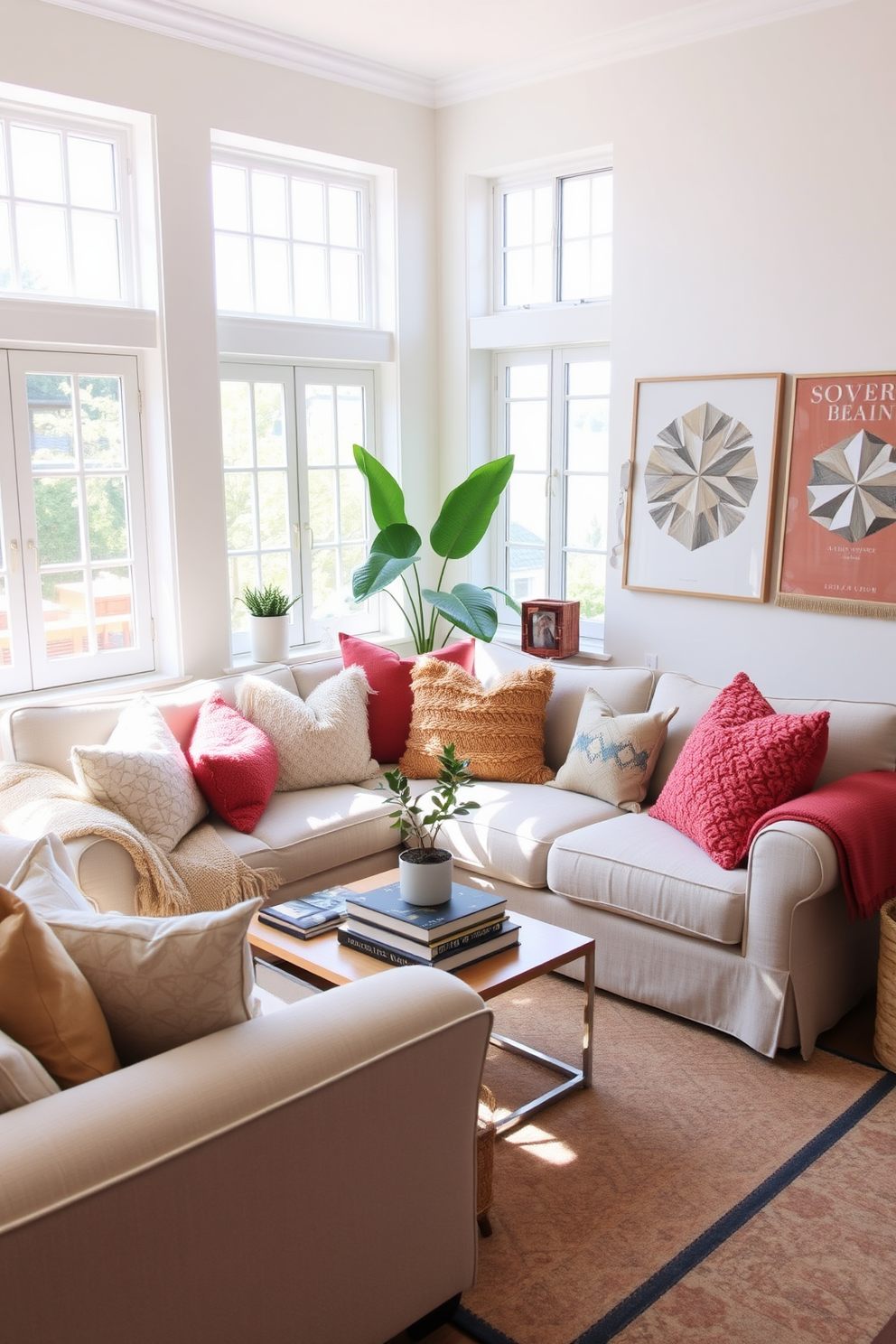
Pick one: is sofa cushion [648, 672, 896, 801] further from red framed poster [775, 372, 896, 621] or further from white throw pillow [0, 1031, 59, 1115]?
white throw pillow [0, 1031, 59, 1115]

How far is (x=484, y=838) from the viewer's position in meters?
3.73

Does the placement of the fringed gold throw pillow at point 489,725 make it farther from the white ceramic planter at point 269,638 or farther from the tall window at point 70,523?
the tall window at point 70,523

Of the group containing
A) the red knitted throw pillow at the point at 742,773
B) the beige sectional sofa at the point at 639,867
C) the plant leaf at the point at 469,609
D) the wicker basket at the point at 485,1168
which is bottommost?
the wicker basket at the point at 485,1168

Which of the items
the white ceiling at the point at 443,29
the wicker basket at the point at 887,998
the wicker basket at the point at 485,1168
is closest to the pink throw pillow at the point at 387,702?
the wicker basket at the point at 887,998

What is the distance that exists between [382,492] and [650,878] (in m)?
2.35

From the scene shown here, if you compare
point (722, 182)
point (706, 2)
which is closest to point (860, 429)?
point (722, 182)

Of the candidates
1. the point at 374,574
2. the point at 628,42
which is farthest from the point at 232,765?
the point at 628,42

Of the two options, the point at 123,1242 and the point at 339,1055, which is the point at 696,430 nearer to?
the point at 339,1055

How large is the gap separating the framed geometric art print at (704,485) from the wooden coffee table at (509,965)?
6.67ft

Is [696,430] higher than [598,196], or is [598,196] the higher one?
[598,196]

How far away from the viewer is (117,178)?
14.3 feet

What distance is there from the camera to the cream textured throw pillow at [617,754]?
3807 mm

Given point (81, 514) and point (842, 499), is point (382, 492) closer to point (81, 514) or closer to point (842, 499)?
point (81, 514)

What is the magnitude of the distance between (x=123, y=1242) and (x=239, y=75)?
4.32 m
